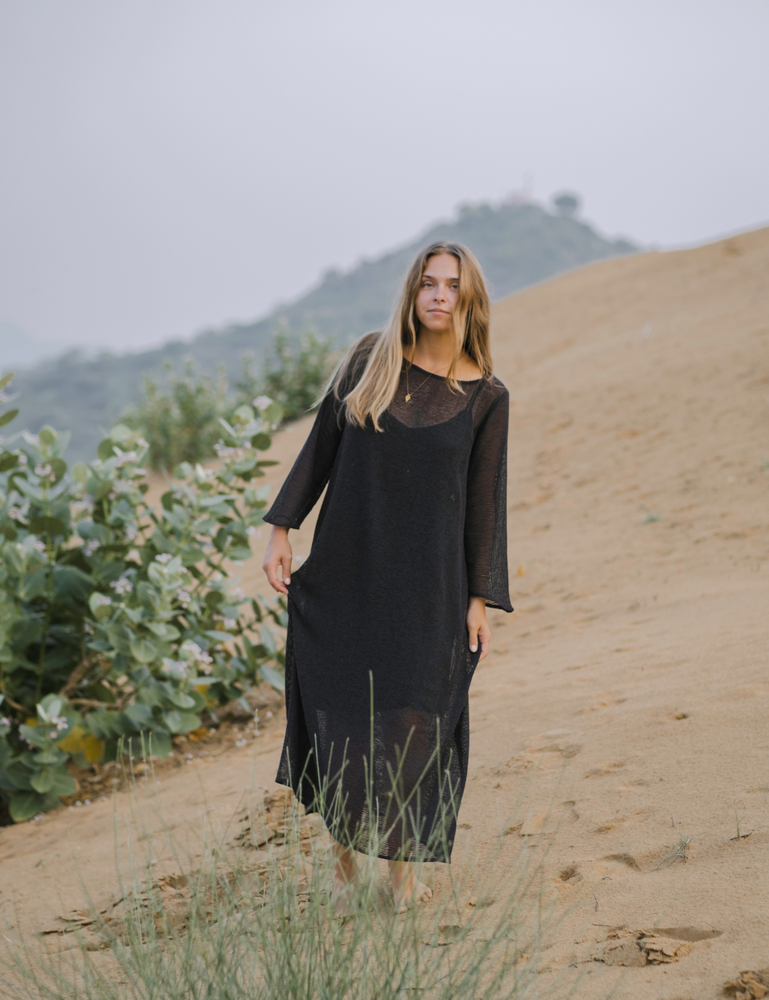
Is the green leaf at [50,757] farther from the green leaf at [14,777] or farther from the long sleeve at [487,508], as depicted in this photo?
the long sleeve at [487,508]

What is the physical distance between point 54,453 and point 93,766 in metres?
1.62

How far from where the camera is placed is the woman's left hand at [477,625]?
95.5 inches

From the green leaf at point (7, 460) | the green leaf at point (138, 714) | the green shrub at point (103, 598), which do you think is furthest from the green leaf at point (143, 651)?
the green leaf at point (7, 460)

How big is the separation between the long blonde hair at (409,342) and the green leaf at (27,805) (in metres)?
2.52

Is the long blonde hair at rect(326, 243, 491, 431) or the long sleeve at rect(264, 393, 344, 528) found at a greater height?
the long blonde hair at rect(326, 243, 491, 431)

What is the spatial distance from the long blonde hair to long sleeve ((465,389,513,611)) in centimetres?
15

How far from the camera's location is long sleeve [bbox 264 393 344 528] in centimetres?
252

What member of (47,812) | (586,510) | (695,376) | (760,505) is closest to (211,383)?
(695,376)

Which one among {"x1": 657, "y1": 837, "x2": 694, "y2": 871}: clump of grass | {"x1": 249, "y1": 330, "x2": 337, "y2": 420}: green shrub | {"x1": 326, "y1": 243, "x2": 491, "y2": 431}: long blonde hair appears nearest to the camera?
{"x1": 657, "y1": 837, "x2": 694, "y2": 871}: clump of grass

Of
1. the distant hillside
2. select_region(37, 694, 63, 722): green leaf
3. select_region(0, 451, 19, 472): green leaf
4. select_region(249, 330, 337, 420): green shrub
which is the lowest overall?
select_region(37, 694, 63, 722): green leaf

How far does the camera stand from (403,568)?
2350 millimetres

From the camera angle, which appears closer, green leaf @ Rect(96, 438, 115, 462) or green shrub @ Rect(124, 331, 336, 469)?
green leaf @ Rect(96, 438, 115, 462)

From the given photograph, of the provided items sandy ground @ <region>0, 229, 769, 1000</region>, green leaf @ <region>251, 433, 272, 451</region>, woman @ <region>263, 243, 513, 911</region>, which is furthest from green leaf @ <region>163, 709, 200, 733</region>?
woman @ <region>263, 243, 513, 911</region>

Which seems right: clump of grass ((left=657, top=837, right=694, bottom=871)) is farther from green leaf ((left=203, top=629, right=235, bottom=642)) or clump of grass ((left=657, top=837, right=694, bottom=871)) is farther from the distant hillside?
the distant hillside
